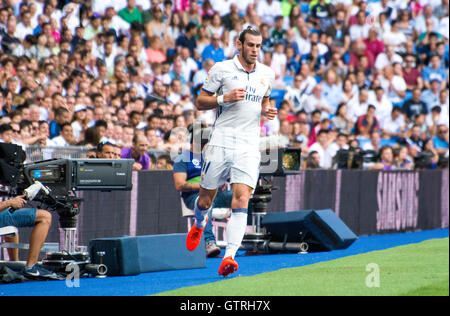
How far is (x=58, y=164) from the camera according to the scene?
30.0 ft

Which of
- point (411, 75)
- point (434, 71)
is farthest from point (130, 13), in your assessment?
point (434, 71)

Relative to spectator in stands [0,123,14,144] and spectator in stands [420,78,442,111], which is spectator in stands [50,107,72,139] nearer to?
spectator in stands [0,123,14,144]

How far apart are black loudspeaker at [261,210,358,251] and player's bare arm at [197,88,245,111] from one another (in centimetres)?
379

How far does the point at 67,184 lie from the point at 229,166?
167 cm

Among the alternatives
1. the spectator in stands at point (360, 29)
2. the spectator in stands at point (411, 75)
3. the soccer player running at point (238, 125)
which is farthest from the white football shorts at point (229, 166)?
the spectator in stands at point (360, 29)

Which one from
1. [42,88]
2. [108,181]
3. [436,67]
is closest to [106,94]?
[42,88]

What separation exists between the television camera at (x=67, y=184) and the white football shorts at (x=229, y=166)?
97cm

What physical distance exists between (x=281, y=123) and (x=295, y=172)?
4738mm

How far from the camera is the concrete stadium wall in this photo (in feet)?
37.6

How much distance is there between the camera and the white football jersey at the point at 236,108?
347 inches

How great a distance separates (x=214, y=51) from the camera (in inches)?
722

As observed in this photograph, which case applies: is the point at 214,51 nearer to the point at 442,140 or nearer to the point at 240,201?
the point at 442,140
